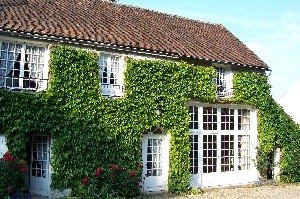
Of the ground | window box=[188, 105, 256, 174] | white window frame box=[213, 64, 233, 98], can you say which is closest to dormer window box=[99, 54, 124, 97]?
window box=[188, 105, 256, 174]

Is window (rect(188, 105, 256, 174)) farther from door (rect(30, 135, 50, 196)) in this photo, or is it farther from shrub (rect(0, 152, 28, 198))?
shrub (rect(0, 152, 28, 198))

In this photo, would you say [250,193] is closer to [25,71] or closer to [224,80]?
[224,80]

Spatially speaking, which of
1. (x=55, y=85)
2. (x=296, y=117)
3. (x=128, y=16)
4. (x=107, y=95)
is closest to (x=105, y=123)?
(x=107, y=95)

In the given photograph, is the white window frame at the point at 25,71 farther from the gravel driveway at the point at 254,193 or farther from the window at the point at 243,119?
the window at the point at 243,119

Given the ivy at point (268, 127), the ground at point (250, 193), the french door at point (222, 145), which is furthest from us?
the ivy at point (268, 127)

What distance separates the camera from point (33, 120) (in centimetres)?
1519

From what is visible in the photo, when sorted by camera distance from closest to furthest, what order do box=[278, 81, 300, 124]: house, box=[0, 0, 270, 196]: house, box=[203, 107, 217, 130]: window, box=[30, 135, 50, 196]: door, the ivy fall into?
box=[0, 0, 270, 196]: house, box=[30, 135, 50, 196]: door, box=[203, 107, 217, 130]: window, the ivy, box=[278, 81, 300, 124]: house

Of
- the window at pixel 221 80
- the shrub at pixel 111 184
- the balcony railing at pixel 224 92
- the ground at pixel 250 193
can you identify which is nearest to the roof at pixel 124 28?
the window at pixel 221 80

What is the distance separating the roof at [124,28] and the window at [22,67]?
78cm

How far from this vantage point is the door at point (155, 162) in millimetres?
17969

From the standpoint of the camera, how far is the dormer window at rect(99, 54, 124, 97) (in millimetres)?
17203

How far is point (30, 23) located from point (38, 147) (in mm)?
5091

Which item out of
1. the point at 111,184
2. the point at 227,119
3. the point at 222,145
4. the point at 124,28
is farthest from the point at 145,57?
the point at 222,145

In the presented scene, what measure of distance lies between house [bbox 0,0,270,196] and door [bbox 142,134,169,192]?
0.04 m
